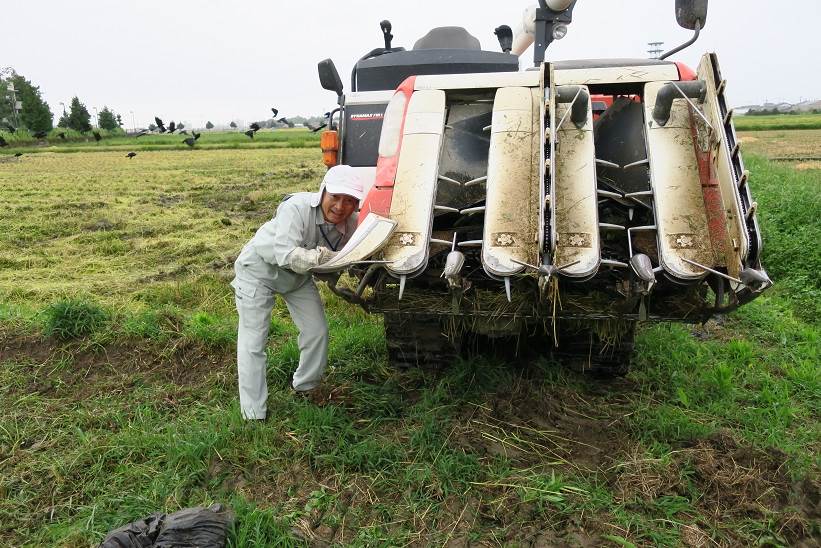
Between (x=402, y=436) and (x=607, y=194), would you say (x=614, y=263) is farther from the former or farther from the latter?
(x=402, y=436)

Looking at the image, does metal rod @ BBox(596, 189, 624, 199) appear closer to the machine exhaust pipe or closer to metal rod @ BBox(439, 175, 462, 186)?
the machine exhaust pipe

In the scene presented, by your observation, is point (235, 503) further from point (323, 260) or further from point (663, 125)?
point (663, 125)

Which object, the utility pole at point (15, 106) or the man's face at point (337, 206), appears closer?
the man's face at point (337, 206)

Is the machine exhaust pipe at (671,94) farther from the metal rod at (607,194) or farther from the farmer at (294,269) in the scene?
the farmer at (294,269)

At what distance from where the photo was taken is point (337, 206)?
344cm

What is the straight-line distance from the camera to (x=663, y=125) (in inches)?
128

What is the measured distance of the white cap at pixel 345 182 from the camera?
11.0 feet

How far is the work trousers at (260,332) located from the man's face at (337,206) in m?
0.49

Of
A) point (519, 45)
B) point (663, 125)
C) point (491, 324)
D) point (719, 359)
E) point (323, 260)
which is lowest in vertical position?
point (719, 359)

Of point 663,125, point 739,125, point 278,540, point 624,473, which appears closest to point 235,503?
point 278,540

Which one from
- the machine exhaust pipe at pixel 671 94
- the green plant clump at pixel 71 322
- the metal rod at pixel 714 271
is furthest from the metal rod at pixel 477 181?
the green plant clump at pixel 71 322

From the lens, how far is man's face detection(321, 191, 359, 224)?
342 centimetres

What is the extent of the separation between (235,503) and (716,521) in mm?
1986

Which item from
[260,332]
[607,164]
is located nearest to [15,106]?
[260,332]
